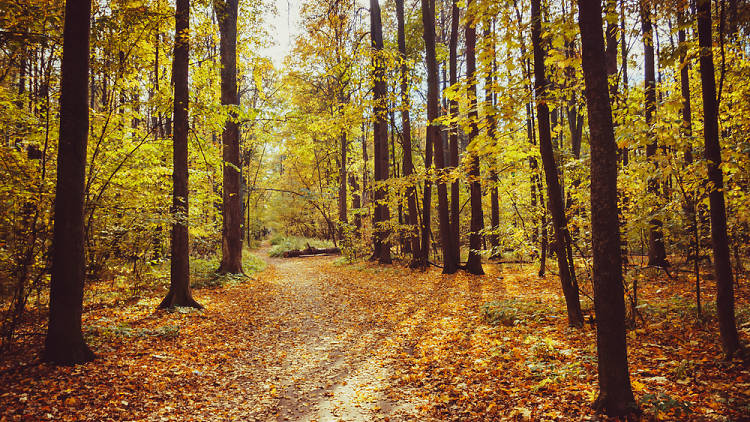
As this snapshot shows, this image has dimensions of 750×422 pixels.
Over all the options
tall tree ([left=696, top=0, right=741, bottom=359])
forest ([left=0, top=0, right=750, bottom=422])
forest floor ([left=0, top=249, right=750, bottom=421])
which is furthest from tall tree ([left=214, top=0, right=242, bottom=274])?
tall tree ([left=696, top=0, right=741, bottom=359])

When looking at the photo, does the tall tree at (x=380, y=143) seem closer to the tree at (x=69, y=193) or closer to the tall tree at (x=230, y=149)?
the tall tree at (x=230, y=149)

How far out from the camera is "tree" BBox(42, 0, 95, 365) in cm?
531

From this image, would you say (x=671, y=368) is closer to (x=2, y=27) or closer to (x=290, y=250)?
(x=2, y=27)

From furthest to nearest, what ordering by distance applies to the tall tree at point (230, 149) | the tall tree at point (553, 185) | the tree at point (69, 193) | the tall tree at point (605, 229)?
1. the tall tree at point (230, 149)
2. the tall tree at point (553, 185)
3. the tree at point (69, 193)
4. the tall tree at point (605, 229)

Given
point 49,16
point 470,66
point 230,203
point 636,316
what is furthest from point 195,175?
point 636,316

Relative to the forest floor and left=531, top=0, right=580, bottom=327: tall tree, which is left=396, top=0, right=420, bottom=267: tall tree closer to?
the forest floor

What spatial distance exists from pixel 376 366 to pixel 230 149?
10.2m

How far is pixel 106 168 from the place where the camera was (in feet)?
28.7

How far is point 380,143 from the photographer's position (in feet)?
56.9

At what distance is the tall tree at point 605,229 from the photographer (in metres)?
3.51

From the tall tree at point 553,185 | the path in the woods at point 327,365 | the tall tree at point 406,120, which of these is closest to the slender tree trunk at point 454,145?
the tall tree at point 406,120

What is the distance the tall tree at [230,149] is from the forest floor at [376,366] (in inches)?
169

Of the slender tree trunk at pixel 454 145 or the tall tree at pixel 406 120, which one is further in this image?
the tall tree at pixel 406 120

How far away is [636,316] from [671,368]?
2.29 m
